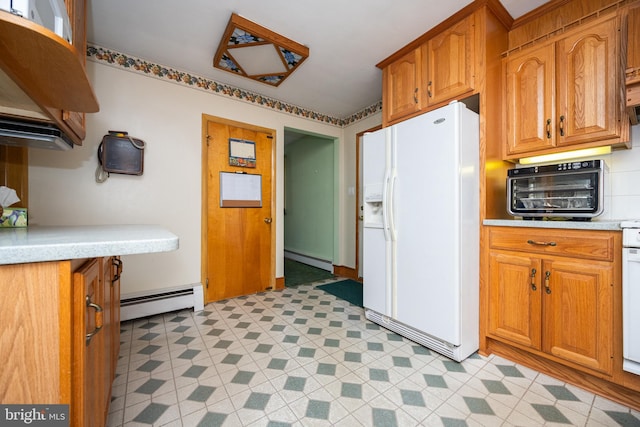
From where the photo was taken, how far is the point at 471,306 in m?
1.76

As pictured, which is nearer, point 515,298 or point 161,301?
point 515,298

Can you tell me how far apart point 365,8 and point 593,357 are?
2599mm

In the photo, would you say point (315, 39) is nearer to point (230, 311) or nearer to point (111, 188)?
point (111, 188)

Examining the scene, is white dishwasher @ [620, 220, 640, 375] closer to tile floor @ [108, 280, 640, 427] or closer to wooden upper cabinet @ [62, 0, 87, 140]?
tile floor @ [108, 280, 640, 427]

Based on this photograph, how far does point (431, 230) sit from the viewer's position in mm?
1798

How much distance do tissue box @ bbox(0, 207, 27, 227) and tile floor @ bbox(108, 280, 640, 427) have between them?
1.04m

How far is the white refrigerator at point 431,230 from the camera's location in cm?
167

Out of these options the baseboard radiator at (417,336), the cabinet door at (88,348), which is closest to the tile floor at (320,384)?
the baseboard radiator at (417,336)

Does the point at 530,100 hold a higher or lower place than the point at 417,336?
higher

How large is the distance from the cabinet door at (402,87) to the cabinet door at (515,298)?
138cm

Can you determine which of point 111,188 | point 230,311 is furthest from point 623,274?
point 111,188

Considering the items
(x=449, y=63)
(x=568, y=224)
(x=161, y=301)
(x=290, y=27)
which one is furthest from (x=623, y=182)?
(x=161, y=301)

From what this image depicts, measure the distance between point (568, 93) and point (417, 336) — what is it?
1.98 metres

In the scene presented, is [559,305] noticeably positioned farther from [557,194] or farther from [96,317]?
[96,317]
